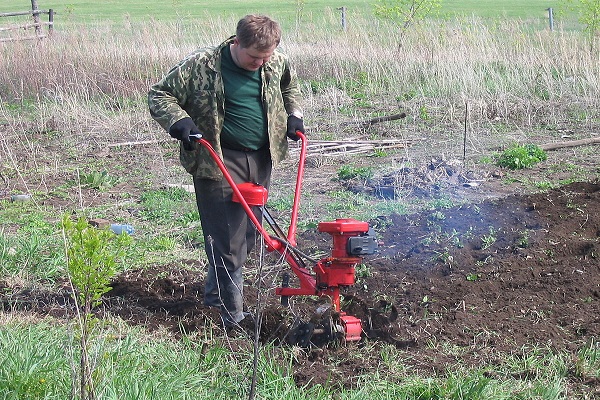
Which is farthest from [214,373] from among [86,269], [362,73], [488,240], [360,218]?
[362,73]

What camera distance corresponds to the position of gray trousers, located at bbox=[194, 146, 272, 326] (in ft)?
18.6

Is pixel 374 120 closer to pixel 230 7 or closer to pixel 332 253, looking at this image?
pixel 332 253

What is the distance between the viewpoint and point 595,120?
13.1m

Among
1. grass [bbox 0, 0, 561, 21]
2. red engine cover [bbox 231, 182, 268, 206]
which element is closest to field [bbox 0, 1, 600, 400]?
red engine cover [bbox 231, 182, 268, 206]

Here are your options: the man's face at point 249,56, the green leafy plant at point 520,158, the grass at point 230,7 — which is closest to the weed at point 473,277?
the man's face at point 249,56

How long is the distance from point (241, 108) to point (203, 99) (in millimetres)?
263

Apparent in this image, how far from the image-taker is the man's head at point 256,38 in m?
5.08

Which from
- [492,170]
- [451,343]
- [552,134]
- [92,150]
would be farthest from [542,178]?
[92,150]

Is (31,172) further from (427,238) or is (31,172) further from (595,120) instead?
(595,120)

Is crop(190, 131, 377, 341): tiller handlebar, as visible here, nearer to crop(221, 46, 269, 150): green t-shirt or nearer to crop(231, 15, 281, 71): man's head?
crop(221, 46, 269, 150): green t-shirt

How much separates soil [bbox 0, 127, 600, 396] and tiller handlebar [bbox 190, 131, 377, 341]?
14 cm

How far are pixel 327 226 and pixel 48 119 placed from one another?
902cm

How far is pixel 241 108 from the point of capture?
5.60 metres

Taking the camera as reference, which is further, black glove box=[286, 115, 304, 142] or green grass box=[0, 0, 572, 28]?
green grass box=[0, 0, 572, 28]
